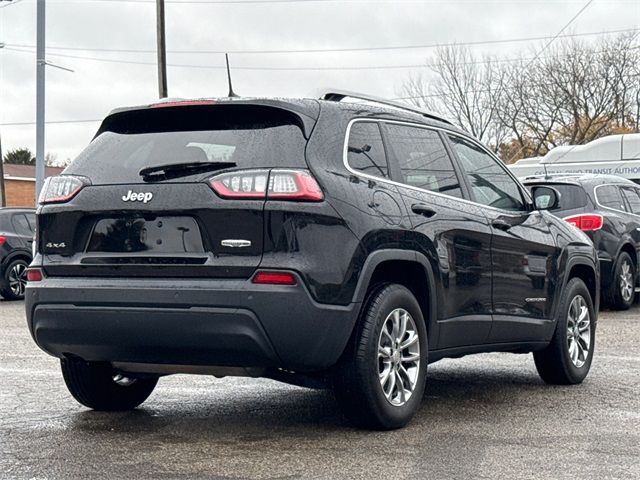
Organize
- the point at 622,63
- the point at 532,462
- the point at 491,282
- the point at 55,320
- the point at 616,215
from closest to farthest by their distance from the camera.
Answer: the point at 532,462
the point at 55,320
the point at 491,282
the point at 616,215
the point at 622,63

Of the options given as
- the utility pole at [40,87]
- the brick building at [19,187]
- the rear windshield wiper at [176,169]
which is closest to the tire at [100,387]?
the rear windshield wiper at [176,169]

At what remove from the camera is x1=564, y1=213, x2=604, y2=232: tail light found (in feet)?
45.5

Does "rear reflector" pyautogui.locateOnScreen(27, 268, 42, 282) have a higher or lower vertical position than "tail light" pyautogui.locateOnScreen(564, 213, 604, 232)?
lower

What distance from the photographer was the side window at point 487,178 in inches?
285

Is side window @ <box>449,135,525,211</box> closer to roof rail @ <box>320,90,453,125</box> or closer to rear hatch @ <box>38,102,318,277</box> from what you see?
roof rail @ <box>320,90,453,125</box>

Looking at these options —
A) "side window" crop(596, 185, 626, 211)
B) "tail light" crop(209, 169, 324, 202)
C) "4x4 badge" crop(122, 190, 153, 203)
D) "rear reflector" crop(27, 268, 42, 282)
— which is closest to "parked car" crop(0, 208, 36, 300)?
"side window" crop(596, 185, 626, 211)

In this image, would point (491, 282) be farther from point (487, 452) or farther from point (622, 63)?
point (622, 63)

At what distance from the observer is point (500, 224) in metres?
7.24

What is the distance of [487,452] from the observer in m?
5.62

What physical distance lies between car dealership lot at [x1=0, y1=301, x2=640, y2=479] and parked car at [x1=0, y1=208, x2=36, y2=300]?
10.2 metres

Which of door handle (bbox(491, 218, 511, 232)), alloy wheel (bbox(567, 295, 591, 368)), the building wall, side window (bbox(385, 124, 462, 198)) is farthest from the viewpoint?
the building wall

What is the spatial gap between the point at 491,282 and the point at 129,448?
98.7 inches

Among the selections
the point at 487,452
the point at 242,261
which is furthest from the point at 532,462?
the point at 242,261

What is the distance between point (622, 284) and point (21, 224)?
9.94 meters
